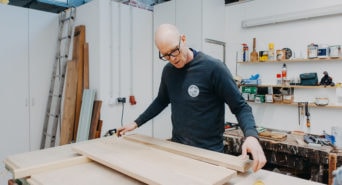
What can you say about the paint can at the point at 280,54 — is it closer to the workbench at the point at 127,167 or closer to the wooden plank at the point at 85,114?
the workbench at the point at 127,167

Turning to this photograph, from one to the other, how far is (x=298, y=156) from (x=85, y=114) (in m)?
2.48

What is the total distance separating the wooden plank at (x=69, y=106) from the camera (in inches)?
130

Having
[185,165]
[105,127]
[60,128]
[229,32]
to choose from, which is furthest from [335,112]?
[60,128]

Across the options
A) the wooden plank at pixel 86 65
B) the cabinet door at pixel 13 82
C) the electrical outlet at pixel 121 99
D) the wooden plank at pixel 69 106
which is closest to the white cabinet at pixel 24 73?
the cabinet door at pixel 13 82

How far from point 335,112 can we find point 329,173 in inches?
30.8

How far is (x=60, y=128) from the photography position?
11.7ft

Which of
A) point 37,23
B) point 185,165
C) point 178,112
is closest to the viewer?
point 185,165

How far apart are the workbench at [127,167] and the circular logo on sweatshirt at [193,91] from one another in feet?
1.08

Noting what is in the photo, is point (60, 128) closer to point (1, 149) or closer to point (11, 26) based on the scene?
point (1, 149)

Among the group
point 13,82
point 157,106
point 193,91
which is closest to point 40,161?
point 157,106

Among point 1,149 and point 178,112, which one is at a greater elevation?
point 178,112

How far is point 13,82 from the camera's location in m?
3.30

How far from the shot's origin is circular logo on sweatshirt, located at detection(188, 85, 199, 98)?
5.06 ft

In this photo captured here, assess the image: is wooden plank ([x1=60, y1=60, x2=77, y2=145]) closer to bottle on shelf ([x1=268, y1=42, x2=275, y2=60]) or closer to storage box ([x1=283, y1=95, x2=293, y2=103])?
bottle on shelf ([x1=268, y1=42, x2=275, y2=60])
